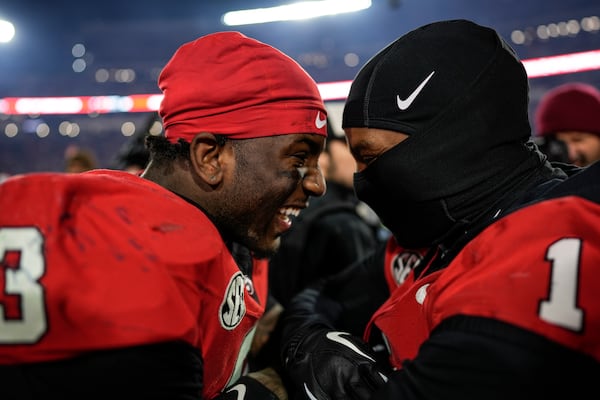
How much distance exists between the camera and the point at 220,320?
4.28 ft

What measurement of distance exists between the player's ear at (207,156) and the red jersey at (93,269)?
1.13 feet

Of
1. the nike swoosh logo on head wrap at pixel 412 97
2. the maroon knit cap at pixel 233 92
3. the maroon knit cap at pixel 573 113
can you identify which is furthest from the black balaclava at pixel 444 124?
the maroon knit cap at pixel 573 113

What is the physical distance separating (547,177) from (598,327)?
598 mm

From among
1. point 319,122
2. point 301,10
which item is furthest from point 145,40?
point 319,122

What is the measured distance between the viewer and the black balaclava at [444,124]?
1461 millimetres

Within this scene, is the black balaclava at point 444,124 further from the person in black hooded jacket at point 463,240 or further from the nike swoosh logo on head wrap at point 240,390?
the nike swoosh logo on head wrap at point 240,390

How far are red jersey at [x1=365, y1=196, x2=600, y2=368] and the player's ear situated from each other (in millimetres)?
764

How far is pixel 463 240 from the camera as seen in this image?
1.42 metres

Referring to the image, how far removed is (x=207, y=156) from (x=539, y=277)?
39.6 inches

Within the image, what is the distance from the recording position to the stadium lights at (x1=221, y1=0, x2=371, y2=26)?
15023 mm

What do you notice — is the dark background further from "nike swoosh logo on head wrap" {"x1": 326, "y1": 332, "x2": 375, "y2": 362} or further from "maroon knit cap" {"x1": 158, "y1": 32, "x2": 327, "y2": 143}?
"nike swoosh logo on head wrap" {"x1": 326, "y1": 332, "x2": 375, "y2": 362}

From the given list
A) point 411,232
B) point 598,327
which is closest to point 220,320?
point 411,232

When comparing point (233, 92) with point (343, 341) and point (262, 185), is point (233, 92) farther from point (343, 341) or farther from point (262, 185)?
point (343, 341)

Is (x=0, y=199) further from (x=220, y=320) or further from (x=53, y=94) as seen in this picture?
(x=53, y=94)
